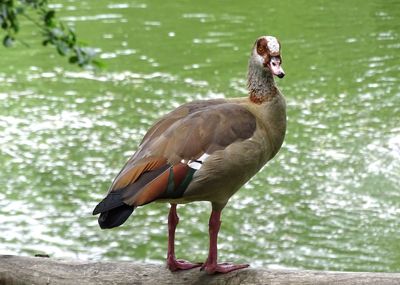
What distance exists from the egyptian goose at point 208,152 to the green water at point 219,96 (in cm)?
314

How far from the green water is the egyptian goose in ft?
10.3

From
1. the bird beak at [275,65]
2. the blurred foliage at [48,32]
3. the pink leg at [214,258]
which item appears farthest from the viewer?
the blurred foliage at [48,32]

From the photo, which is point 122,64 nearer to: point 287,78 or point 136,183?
point 287,78

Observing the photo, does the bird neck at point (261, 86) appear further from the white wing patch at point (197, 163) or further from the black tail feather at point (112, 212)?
the black tail feather at point (112, 212)

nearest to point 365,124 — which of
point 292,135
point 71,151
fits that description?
point 292,135

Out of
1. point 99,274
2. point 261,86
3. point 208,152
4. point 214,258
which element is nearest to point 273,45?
point 261,86

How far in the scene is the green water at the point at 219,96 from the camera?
267 inches

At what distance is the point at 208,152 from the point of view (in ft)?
10.3

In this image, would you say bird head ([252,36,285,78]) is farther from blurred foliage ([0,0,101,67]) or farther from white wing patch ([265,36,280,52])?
blurred foliage ([0,0,101,67])

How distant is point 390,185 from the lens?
299 inches

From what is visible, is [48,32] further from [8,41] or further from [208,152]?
[208,152]

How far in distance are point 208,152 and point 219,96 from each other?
703cm

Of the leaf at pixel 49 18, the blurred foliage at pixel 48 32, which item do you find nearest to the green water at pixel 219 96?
the blurred foliage at pixel 48 32

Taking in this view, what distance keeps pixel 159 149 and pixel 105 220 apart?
36 cm
